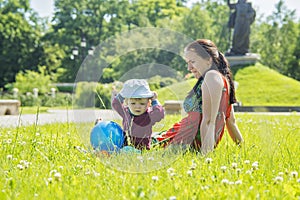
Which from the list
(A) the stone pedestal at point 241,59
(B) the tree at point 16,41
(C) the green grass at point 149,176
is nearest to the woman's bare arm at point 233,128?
(C) the green grass at point 149,176

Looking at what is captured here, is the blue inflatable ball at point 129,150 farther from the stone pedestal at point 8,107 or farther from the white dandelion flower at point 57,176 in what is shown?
the stone pedestal at point 8,107

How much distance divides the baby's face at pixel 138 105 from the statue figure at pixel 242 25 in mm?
20542

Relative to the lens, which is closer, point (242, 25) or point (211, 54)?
point (211, 54)

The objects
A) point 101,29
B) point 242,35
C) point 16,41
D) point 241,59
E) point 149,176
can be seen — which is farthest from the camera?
point 101,29

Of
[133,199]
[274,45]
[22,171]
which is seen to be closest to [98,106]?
[22,171]

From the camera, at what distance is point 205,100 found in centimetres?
443

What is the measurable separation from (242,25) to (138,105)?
68.4ft

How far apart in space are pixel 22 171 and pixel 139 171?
2.91ft

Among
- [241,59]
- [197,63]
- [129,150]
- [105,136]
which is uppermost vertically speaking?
[197,63]

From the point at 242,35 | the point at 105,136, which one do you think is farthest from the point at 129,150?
the point at 242,35

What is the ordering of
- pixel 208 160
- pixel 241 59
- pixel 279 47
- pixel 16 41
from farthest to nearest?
pixel 16 41 → pixel 279 47 → pixel 241 59 → pixel 208 160

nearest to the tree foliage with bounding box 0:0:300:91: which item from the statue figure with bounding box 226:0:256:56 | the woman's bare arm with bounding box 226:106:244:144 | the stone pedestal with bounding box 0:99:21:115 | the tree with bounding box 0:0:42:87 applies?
the tree with bounding box 0:0:42:87

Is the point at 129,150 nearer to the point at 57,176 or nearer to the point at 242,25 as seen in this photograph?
the point at 57,176

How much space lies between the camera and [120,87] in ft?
16.5
